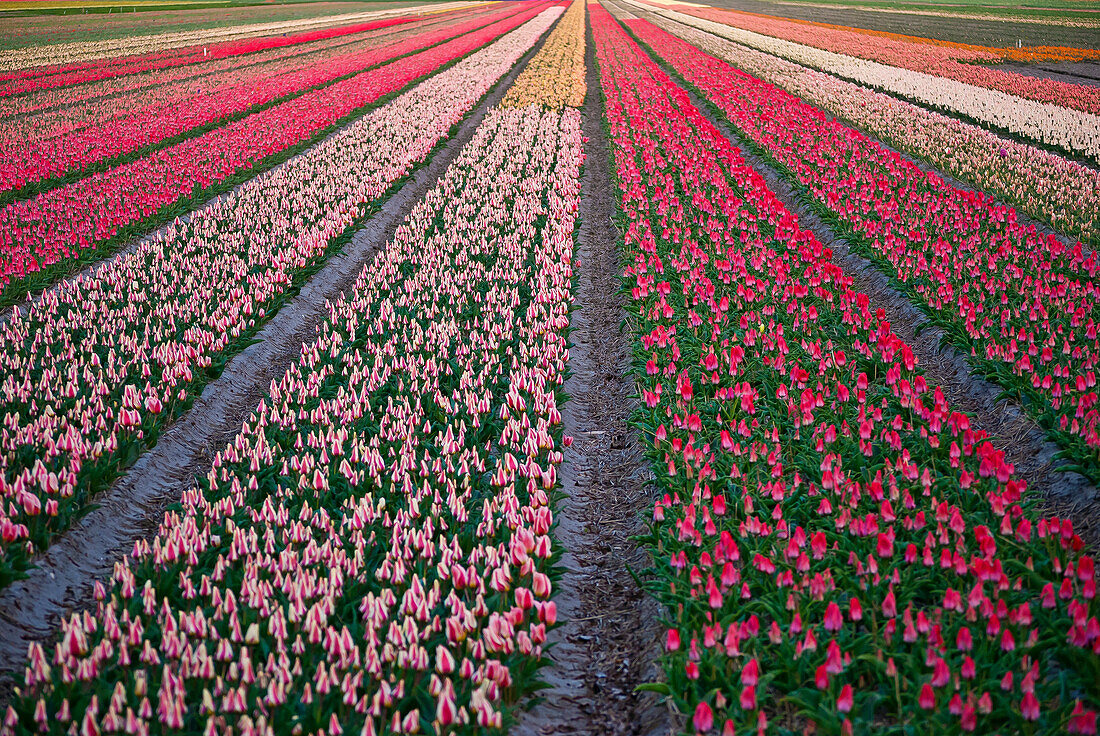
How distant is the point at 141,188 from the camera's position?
14523 mm

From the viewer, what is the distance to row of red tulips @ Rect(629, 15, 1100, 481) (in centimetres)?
655

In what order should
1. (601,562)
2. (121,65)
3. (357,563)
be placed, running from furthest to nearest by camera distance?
1. (121,65)
2. (601,562)
3. (357,563)

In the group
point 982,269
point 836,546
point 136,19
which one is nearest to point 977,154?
point 982,269

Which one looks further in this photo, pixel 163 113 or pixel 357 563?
pixel 163 113

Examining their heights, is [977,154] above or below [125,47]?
below

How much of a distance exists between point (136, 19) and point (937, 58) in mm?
66624

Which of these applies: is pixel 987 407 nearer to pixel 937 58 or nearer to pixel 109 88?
pixel 109 88

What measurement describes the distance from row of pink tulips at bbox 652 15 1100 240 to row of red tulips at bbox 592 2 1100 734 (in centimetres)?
665

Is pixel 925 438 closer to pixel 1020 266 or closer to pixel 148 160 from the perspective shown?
pixel 1020 266

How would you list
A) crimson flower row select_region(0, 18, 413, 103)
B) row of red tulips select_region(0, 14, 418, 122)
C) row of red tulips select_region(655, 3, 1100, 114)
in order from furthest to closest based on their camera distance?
crimson flower row select_region(0, 18, 413, 103)
row of red tulips select_region(655, 3, 1100, 114)
row of red tulips select_region(0, 14, 418, 122)

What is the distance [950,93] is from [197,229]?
25.5 meters

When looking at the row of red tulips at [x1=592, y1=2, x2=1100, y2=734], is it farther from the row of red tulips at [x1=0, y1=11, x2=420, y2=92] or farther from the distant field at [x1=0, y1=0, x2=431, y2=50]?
the distant field at [x1=0, y1=0, x2=431, y2=50]

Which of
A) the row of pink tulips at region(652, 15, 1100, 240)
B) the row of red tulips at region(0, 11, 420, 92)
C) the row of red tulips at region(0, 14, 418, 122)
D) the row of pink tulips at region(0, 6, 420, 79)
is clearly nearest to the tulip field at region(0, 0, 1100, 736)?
the row of pink tulips at region(652, 15, 1100, 240)

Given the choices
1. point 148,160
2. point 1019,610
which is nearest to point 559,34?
point 148,160
